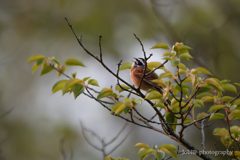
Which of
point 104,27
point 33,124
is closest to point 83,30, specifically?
point 104,27

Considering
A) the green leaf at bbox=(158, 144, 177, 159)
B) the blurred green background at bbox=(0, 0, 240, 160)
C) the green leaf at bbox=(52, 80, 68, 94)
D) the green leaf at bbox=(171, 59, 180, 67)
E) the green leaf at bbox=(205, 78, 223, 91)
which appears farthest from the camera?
the blurred green background at bbox=(0, 0, 240, 160)

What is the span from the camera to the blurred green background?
7.40 m

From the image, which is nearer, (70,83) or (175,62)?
(175,62)

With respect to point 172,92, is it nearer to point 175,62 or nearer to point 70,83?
point 175,62

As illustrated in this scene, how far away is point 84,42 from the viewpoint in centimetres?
1140

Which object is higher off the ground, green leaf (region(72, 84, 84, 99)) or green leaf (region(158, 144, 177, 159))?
green leaf (region(72, 84, 84, 99))

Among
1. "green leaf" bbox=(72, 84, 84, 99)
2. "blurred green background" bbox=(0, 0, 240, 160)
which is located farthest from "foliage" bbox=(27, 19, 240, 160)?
"blurred green background" bbox=(0, 0, 240, 160)

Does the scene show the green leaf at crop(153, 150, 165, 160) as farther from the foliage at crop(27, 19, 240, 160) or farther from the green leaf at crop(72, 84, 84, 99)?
the green leaf at crop(72, 84, 84, 99)

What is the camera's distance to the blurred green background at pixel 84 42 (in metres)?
7.40

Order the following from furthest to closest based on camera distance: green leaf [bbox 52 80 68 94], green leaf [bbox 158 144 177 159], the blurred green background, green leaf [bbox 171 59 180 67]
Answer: the blurred green background → green leaf [bbox 52 80 68 94] → green leaf [bbox 158 144 177 159] → green leaf [bbox 171 59 180 67]

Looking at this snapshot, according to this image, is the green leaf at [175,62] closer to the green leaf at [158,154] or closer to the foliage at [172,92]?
the foliage at [172,92]

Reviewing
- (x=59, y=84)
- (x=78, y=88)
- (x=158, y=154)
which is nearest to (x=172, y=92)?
(x=158, y=154)

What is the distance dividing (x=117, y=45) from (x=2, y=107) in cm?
550

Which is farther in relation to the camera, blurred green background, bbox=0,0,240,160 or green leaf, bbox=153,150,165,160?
blurred green background, bbox=0,0,240,160
